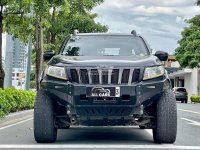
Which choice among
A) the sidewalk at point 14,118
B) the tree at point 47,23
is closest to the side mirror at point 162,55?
the sidewalk at point 14,118

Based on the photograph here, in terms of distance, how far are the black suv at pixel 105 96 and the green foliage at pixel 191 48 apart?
32851 millimetres

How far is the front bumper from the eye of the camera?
7484 millimetres

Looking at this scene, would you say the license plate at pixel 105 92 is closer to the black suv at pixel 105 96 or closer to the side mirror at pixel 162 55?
the black suv at pixel 105 96

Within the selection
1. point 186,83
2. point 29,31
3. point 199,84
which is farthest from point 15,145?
point 186,83

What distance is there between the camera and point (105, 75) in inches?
300

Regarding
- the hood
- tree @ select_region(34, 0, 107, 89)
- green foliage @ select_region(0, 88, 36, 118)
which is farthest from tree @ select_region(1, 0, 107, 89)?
the hood

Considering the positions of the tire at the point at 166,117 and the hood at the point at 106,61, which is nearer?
the hood at the point at 106,61

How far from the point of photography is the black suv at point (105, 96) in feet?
24.6

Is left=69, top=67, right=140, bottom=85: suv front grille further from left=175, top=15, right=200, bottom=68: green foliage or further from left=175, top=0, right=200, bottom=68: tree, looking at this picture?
left=175, top=15, right=200, bottom=68: green foliage

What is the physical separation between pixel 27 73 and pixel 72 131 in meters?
13.4

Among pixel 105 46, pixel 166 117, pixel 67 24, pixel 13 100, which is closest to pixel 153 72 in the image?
pixel 166 117

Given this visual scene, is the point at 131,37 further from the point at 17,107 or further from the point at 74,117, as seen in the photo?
the point at 17,107

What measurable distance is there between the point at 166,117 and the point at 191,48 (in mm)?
34148

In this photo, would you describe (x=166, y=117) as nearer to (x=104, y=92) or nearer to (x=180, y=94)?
(x=104, y=92)
